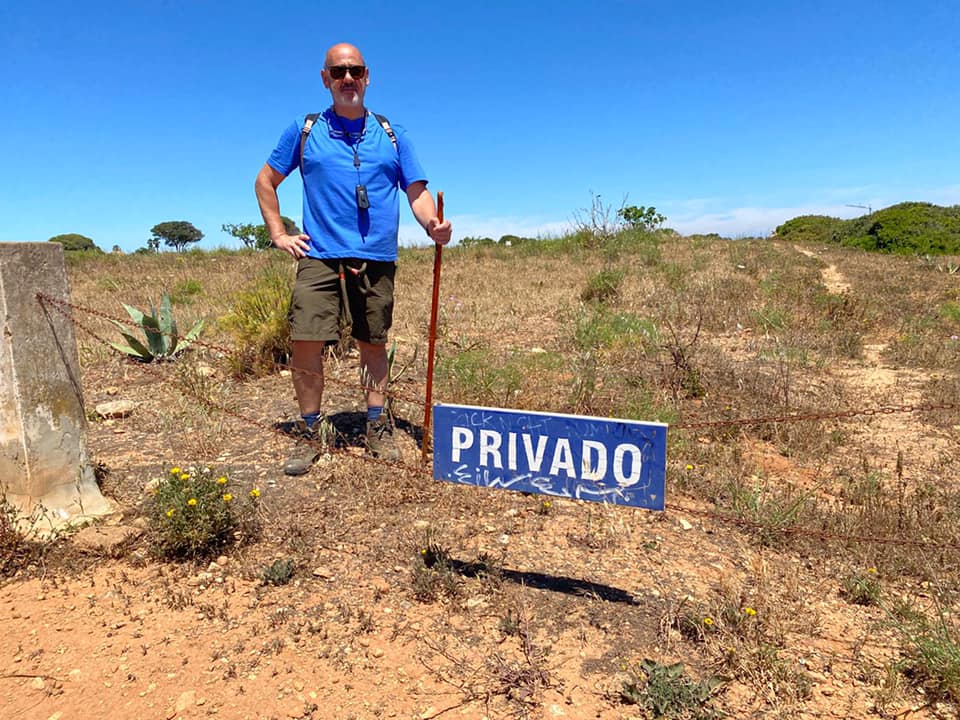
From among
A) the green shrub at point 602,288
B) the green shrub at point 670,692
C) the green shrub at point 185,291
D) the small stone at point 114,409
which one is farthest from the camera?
the green shrub at point 185,291

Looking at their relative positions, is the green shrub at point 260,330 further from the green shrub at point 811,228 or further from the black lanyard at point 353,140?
the green shrub at point 811,228

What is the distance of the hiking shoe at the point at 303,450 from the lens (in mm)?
3348

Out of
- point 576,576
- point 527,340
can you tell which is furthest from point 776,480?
point 527,340

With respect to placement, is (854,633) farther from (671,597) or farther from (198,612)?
(198,612)

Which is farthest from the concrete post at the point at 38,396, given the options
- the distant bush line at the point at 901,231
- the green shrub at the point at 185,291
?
the distant bush line at the point at 901,231

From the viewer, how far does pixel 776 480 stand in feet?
11.3

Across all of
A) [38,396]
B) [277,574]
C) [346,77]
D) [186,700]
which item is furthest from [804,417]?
[38,396]

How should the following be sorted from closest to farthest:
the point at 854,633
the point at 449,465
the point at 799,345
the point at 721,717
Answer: the point at 721,717
the point at 854,633
the point at 449,465
the point at 799,345

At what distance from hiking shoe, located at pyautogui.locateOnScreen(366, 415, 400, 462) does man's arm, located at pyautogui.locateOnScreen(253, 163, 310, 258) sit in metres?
1.01

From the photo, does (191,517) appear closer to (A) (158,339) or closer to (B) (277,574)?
(B) (277,574)

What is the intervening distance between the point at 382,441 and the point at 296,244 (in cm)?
113

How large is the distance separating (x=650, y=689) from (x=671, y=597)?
56 centimetres

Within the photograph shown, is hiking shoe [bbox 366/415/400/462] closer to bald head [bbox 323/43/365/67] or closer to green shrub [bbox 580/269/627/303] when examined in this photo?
bald head [bbox 323/43/365/67]

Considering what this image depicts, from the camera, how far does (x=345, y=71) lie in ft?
10.0
